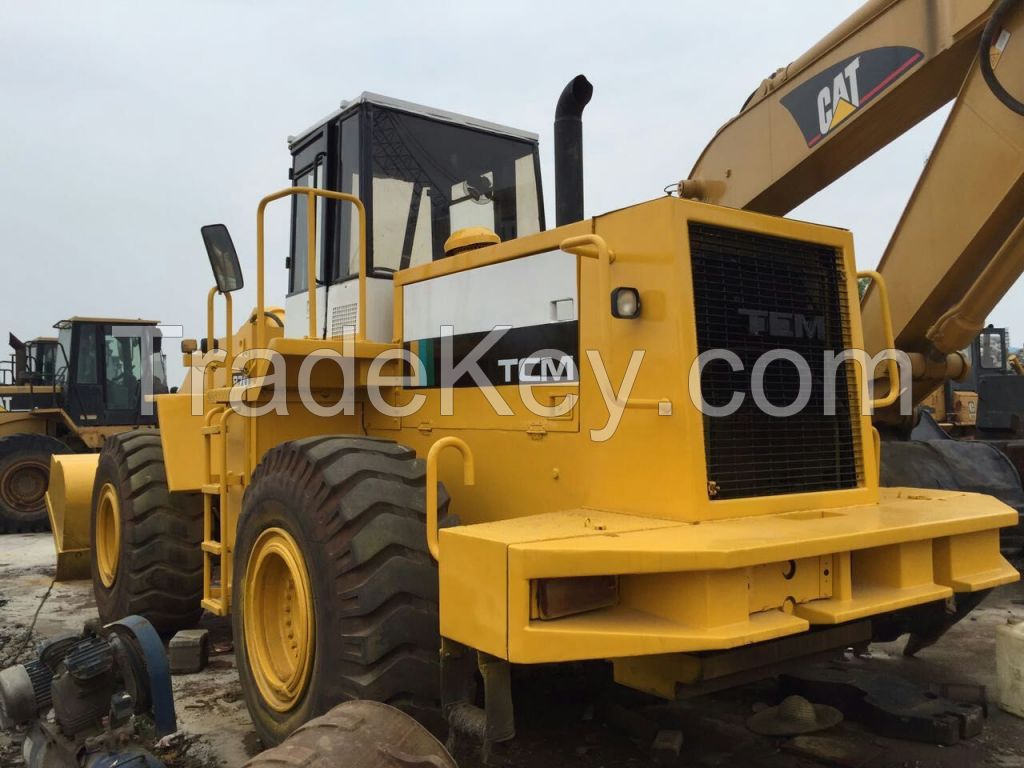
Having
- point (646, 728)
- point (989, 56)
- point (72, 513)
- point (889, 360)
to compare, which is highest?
point (989, 56)

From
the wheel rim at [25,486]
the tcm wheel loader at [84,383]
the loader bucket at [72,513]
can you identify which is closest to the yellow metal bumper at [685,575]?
the loader bucket at [72,513]

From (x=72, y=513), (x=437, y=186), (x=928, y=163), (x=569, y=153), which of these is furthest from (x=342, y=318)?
(x=72, y=513)

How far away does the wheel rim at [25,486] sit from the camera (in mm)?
12125

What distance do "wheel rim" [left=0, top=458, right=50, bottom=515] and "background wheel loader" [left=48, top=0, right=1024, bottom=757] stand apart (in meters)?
8.77

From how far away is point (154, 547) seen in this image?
17.5 ft

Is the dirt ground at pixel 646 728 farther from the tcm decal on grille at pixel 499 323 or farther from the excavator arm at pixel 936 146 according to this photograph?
the excavator arm at pixel 936 146

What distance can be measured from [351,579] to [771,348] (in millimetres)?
1847

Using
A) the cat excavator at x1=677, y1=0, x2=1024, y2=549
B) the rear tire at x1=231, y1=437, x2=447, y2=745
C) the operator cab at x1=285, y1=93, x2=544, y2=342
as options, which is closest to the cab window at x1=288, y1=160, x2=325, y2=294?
the operator cab at x1=285, y1=93, x2=544, y2=342

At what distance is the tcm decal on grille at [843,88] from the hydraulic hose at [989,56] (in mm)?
534

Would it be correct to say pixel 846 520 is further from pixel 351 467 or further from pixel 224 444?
pixel 224 444

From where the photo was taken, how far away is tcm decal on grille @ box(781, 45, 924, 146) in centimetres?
512

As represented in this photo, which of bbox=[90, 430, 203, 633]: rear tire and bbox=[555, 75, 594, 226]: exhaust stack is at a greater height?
bbox=[555, 75, 594, 226]: exhaust stack

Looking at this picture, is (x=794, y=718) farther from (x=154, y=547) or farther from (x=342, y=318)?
(x=154, y=547)

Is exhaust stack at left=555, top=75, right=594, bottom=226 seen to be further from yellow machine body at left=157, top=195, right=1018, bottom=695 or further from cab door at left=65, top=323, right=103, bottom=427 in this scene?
cab door at left=65, top=323, right=103, bottom=427
